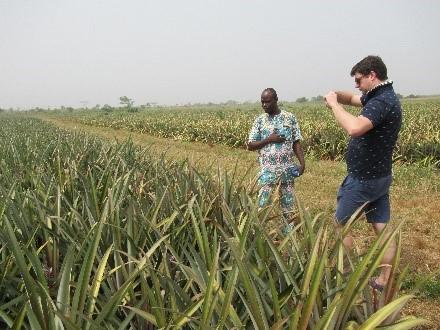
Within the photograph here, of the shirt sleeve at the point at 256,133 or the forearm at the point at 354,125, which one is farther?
the shirt sleeve at the point at 256,133

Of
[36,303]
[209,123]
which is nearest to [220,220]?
[36,303]

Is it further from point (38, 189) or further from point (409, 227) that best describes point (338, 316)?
point (409, 227)

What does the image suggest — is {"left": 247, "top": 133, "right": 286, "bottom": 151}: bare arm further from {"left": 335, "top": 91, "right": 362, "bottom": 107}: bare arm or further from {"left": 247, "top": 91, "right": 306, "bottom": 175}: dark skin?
{"left": 335, "top": 91, "right": 362, "bottom": 107}: bare arm

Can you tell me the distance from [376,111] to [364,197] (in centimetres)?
73

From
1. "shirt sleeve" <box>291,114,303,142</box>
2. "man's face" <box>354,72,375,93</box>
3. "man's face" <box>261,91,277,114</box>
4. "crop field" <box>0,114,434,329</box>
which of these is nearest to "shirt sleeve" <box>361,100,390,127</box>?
"man's face" <box>354,72,375,93</box>

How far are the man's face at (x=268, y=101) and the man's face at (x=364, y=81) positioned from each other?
114 cm

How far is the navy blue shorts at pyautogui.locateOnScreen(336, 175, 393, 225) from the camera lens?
317cm

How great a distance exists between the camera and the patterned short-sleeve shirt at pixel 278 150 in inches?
164

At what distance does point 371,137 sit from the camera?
3.02m

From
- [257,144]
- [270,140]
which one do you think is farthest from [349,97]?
[257,144]

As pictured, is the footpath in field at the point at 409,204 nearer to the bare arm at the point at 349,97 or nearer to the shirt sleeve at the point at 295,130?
the shirt sleeve at the point at 295,130

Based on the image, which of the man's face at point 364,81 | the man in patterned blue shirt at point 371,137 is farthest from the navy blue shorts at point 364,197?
the man's face at point 364,81

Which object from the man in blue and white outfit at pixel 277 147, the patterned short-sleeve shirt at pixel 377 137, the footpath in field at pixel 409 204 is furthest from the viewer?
the man in blue and white outfit at pixel 277 147

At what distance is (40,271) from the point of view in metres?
1.38
